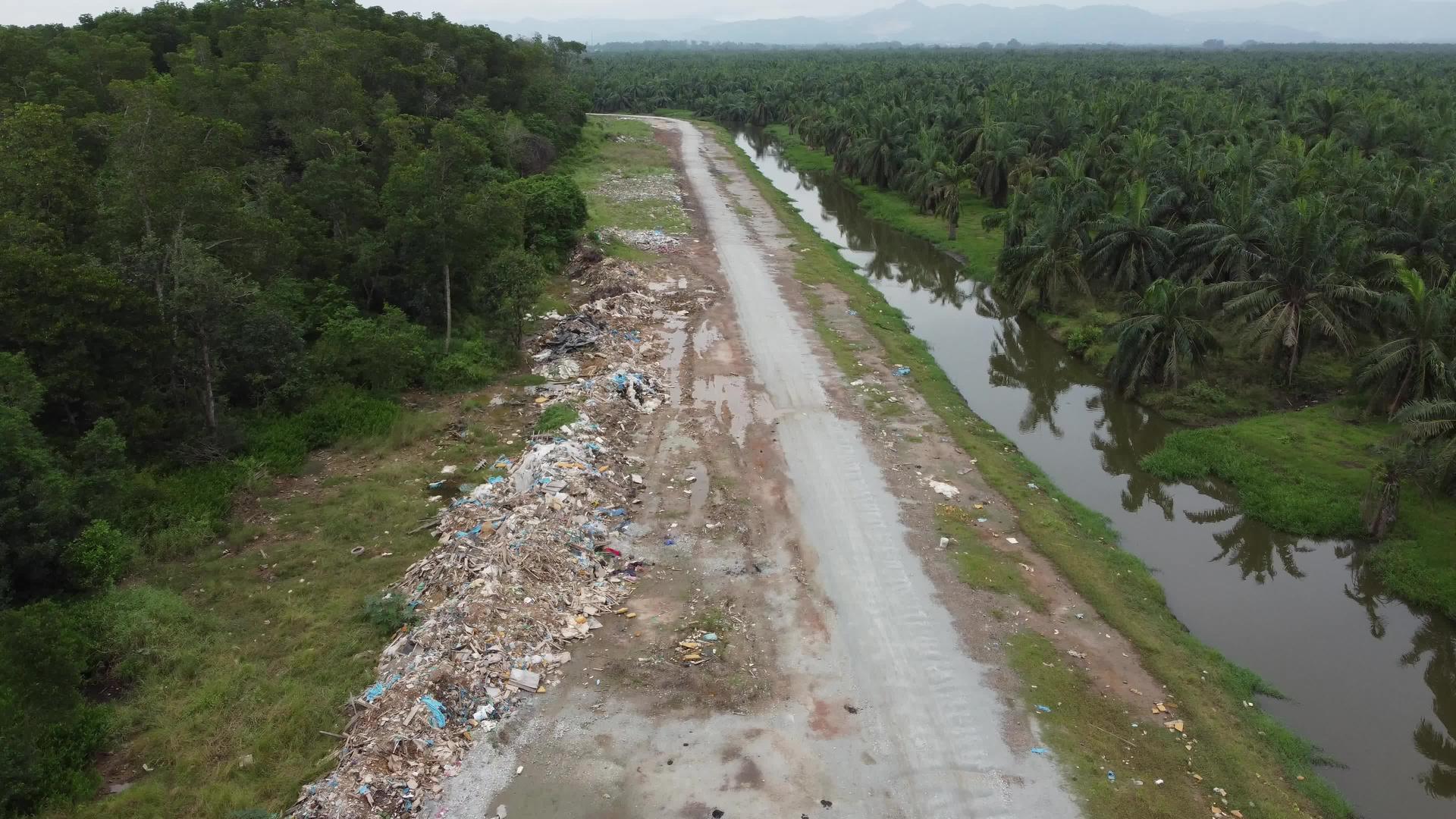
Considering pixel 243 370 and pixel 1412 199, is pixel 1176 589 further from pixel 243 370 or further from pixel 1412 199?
pixel 243 370

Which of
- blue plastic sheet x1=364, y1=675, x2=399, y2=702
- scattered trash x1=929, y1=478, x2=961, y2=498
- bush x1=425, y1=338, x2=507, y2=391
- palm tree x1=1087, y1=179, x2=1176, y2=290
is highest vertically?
palm tree x1=1087, y1=179, x2=1176, y2=290

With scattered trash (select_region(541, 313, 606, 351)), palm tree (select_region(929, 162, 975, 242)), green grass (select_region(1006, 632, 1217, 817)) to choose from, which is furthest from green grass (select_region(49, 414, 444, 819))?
palm tree (select_region(929, 162, 975, 242))

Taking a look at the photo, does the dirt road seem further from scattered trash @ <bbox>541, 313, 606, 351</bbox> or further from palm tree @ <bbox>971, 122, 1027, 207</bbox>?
palm tree @ <bbox>971, 122, 1027, 207</bbox>

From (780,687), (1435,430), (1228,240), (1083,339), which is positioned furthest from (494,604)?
(1228,240)

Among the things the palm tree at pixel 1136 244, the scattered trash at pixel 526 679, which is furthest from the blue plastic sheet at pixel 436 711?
the palm tree at pixel 1136 244

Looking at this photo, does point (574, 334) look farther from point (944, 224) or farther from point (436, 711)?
point (944, 224)

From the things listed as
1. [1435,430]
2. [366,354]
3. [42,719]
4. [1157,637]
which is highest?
[366,354]

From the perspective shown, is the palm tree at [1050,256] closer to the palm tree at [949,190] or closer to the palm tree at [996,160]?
the palm tree at [949,190]
